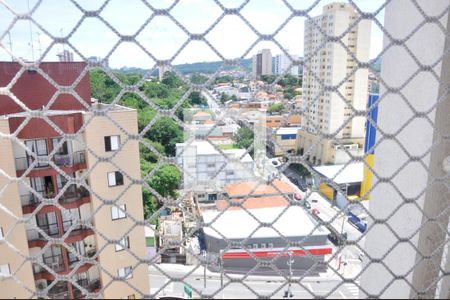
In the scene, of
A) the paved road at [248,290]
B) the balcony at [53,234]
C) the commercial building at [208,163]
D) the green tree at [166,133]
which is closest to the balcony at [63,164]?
the balcony at [53,234]

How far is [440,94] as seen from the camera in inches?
19.4

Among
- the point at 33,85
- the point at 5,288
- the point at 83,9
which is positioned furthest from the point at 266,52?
the point at 33,85

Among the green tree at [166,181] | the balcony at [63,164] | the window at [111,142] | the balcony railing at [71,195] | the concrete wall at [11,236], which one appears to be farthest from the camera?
the green tree at [166,181]

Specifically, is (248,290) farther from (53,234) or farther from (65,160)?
(53,234)

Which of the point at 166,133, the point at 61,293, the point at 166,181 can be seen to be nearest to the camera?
the point at 61,293

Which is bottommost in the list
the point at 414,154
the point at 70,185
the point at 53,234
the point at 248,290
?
the point at 53,234

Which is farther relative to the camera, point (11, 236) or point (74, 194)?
point (74, 194)

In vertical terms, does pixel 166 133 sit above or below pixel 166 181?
above

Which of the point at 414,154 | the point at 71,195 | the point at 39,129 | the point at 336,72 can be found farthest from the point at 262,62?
the point at 336,72

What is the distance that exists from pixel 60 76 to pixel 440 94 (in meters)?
1.06

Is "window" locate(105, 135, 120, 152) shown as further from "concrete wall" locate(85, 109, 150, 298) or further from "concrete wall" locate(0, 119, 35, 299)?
"concrete wall" locate(0, 119, 35, 299)

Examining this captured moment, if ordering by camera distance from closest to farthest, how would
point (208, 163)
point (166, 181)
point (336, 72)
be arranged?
point (208, 163)
point (336, 72)
point (166, 181)

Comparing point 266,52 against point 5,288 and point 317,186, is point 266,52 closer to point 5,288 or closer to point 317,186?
point 317,186

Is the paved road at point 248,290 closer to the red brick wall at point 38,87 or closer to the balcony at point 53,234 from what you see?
the balcony at point 53,234
